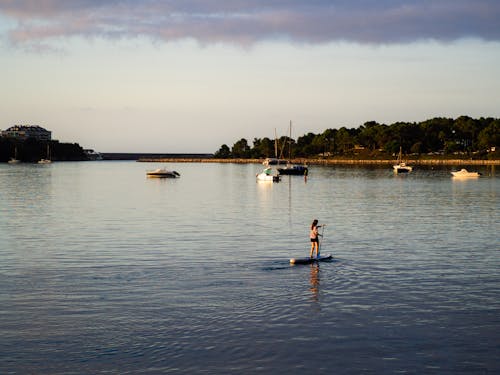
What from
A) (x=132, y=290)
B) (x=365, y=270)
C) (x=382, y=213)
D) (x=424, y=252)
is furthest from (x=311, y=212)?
(x=132, y=290)

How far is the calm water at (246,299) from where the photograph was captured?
20.6 metres

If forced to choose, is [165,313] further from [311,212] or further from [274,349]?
[311,212]

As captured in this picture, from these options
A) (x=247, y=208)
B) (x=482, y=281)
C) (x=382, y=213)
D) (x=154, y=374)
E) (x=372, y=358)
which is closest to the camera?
(x=154, y=374)

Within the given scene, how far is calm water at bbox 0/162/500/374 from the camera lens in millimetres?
20625

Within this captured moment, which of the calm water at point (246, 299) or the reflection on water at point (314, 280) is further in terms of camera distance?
the reflection on water at point (314, 280)

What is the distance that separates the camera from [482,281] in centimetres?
3228

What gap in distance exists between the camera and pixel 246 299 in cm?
2814

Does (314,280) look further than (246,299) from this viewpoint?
Yes

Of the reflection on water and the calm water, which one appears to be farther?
the reflection on water

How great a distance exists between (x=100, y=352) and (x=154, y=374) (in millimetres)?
2761

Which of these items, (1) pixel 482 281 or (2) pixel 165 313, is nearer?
(2) pixel 165 313

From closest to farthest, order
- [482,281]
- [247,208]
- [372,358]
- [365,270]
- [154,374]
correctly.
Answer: [154,374], [372,358], [482,281], [365,270], [247,208]

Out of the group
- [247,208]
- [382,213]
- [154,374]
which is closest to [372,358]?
[154,374]

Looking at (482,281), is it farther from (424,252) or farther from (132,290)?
(132,290)
